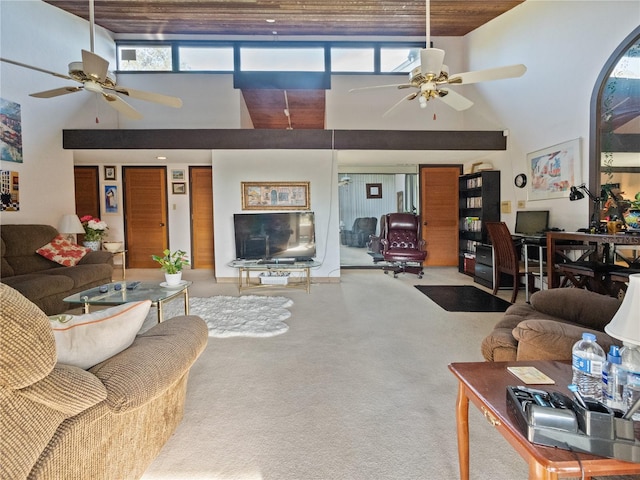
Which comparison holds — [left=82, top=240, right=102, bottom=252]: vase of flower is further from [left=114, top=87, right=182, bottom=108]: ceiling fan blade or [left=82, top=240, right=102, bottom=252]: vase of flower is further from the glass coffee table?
[left=114, top=87, right=182, bottom=108]: ceiling fan blade

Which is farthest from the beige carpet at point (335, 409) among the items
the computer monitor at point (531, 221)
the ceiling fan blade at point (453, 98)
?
the ceiling fan blade at point (453, 98)

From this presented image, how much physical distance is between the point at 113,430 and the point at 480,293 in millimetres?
4414

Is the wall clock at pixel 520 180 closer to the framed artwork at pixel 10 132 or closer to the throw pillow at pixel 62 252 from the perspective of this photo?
the throw pillow at pixel 62 252

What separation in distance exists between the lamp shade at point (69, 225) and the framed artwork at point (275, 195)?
232 centimetres

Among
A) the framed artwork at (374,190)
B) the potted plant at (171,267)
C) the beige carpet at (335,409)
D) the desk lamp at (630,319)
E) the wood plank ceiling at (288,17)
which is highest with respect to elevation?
the wood plank ceiling at (288,17)

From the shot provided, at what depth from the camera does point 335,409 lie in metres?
1.77

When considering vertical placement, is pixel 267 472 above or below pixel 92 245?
below

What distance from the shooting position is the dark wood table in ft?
2.41

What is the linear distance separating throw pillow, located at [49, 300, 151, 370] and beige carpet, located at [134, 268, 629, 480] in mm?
636

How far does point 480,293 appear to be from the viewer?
4406 mm

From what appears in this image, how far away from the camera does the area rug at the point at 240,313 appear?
3018 millimetres

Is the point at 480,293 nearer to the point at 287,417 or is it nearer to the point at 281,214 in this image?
the point at 281,214

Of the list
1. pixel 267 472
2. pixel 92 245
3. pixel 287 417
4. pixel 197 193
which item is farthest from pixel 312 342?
pixel 197 193

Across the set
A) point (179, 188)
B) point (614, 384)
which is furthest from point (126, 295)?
point (179, 188)
